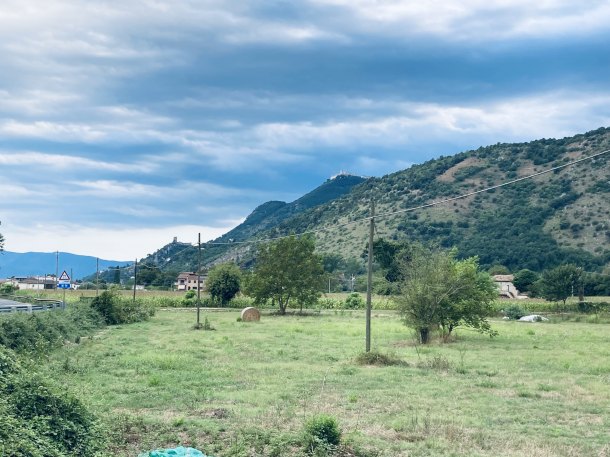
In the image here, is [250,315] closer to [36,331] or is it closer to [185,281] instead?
[36,331]

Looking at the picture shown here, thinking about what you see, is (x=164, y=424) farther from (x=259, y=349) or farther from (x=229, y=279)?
(x=229, y=279)

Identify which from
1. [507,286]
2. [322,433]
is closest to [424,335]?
[322,433]

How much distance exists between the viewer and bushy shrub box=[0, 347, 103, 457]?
38.2 feet

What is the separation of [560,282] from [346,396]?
260 ft

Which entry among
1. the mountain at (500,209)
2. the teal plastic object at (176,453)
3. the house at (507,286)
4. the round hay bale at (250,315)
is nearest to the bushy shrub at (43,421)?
the teal plastic object at (176,453)

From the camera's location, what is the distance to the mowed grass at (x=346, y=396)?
14328 millimetres

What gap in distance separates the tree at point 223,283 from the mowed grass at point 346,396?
5045cm

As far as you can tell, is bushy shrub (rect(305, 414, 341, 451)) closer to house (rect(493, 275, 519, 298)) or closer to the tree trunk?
the tree trunk

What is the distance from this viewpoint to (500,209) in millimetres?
133625

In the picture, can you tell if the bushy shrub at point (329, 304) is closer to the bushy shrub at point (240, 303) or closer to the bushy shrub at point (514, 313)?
the bushy shrub at point (240, 303)

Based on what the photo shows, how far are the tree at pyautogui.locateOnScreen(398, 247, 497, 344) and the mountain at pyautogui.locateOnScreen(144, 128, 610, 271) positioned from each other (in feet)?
200

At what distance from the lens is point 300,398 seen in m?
19.4

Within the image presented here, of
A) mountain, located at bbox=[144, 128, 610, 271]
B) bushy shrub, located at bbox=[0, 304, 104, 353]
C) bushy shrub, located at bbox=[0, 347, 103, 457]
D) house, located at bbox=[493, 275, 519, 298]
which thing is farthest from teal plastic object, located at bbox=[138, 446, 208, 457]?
house, located at bbox=[493, 275, 519, 298]

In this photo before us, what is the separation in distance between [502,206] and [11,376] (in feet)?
422
